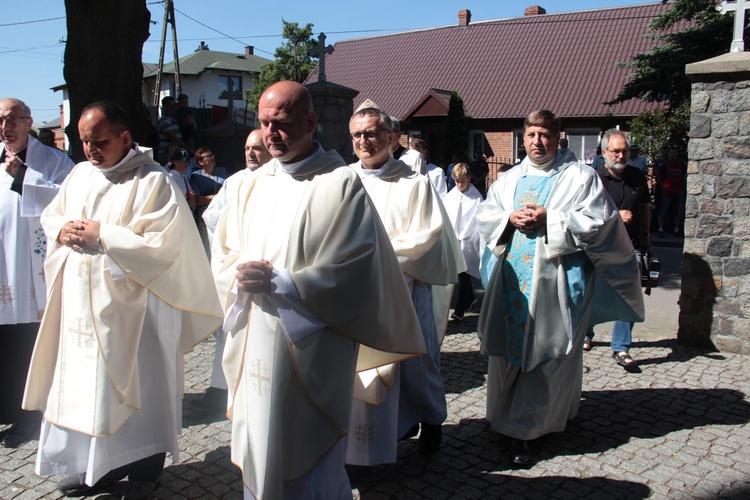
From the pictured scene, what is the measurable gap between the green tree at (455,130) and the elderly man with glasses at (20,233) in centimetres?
2071

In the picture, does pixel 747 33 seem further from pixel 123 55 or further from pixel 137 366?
pixel 137 366

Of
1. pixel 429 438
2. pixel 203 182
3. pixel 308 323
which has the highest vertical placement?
pixel 203 182

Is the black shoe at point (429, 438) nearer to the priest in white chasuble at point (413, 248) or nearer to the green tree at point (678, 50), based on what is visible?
the priest in white chasuble at point (413, 248)

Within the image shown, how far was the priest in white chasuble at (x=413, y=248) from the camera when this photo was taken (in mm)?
3934

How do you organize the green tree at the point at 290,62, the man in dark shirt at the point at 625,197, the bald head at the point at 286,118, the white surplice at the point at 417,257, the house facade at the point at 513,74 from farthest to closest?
the green tree at the point at 290,62, the house facade at the point at 513,74, the man in dark shirt at the point at 625,197, the white surplice at the point at 417,257, the bald head at the point at 286,118

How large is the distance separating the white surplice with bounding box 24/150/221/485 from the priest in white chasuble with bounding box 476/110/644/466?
186cm

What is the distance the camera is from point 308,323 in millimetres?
2701

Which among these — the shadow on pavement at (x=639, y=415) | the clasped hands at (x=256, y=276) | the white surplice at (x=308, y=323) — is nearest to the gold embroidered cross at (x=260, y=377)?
the white surplice at (x=308, y=323)

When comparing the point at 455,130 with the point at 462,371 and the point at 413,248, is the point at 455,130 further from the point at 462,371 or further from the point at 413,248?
the point at 413,248

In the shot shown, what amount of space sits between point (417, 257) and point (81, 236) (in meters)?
1.78

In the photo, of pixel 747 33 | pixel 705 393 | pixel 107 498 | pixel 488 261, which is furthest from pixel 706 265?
pixel 747 33

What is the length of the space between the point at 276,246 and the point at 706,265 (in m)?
5.08

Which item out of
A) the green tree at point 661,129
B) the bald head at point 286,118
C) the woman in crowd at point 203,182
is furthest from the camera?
the green tree at point 661,129

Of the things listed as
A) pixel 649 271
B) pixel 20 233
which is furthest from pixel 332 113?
pixel 20 233
